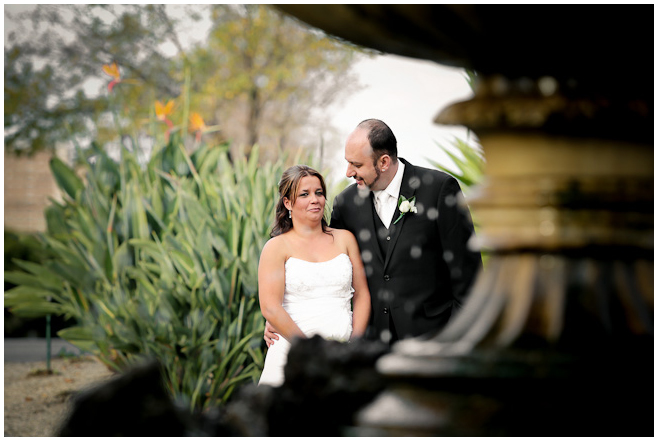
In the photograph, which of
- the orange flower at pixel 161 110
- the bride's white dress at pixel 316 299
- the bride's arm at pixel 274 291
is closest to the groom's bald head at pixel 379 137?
the bride's white dress at pixel 316 299

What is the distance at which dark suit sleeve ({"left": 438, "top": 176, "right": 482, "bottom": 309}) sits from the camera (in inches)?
157

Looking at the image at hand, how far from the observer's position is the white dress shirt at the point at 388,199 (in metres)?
4.16

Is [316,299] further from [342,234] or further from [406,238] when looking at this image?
[406,238]

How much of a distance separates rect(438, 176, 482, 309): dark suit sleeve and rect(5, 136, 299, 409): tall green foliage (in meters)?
1.64

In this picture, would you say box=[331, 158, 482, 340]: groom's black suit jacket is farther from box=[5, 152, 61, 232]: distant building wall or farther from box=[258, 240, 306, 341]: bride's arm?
box=[5, 152, 61, 232]: distant building wall

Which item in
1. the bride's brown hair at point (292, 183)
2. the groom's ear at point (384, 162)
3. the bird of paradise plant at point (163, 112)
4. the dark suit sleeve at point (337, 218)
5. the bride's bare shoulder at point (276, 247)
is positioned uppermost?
the bird of paradise plant at point (163, 112)

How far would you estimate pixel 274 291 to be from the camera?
4141 mm

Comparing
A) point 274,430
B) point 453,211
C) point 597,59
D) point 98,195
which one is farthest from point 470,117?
point 98,195

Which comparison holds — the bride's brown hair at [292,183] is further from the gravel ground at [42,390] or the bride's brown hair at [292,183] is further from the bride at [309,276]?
the gravel ground at [42,390]

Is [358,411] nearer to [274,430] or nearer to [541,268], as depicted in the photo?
[274,430]

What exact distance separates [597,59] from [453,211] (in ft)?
8.25

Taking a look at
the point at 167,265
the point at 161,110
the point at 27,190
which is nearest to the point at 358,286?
the point at 167,265

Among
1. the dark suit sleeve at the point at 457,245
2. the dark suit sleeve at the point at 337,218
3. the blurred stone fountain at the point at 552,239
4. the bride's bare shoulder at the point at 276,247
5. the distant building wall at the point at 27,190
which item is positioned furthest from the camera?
the distant building wall at the point at 27,190

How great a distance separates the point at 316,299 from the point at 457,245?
90 centimetres
